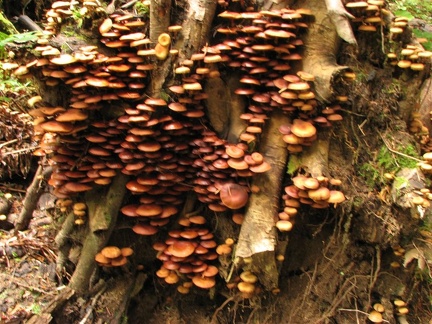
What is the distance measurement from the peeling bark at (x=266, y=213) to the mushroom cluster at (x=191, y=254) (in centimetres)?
42

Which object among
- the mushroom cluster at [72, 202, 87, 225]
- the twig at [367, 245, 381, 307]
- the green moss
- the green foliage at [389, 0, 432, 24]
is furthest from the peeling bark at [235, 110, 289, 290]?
the green foliage at [389, 0, 432, 24]

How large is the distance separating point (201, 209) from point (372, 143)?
2.43 m

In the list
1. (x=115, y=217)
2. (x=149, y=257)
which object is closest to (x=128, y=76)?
(x=115, y=217)

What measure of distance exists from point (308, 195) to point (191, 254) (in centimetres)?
158

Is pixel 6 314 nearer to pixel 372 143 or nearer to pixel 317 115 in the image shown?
pixel 317 115

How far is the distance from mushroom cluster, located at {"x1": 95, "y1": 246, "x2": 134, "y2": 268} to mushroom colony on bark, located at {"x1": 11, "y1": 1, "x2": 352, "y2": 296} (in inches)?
1.4

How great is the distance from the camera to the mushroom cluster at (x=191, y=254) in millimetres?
4387

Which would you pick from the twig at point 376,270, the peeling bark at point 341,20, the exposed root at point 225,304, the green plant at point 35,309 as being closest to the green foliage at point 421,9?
the peeling bark at point 341,20

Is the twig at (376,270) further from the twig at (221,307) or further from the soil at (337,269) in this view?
the twig at (221,307)

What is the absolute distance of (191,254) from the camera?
14.6 ft

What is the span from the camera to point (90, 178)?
4.43 metres

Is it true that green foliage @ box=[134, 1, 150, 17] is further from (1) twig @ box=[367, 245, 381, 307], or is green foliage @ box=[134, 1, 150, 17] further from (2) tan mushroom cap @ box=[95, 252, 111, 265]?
(1) twig @ box=[367, 245, 381, 307]

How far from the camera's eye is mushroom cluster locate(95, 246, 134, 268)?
4.66 metres

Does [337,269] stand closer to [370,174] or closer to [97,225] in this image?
[370,174]
